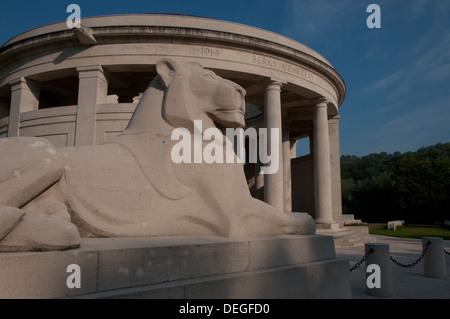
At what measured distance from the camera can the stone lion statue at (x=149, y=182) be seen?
3221mm

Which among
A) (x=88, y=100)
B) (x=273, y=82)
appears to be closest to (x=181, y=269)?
(x=88, y=100)

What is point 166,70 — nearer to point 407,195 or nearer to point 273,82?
point 273,82

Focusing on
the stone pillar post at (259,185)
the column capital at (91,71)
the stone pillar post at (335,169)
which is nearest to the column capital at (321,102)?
the stone pillar post at (335,169)

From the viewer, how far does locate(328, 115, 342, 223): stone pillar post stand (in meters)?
22.2

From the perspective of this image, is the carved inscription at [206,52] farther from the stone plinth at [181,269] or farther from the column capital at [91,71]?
the stone plinth at [181,269]

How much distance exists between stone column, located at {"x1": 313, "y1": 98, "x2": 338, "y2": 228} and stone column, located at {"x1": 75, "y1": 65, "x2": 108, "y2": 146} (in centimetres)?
1225

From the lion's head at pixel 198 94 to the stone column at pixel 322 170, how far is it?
50.9 ft

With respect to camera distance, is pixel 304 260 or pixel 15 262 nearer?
pixel 15 262

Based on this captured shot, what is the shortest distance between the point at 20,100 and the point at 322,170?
16.9m

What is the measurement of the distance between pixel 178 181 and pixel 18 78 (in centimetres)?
1683
